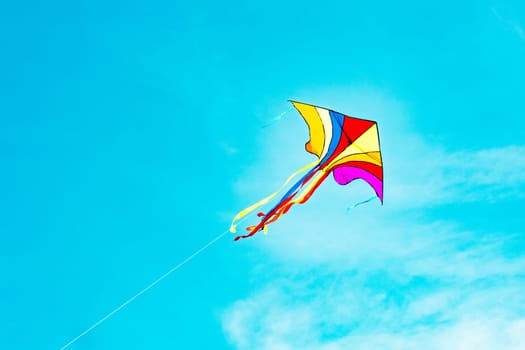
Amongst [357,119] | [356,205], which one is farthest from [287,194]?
[357,119]

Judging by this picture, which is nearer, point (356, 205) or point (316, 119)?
point (356, 205)

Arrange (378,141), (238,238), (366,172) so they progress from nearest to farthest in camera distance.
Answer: (238,238) → (378,141) → (366,172)

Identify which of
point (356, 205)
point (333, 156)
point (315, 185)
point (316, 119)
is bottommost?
point (356, 205)

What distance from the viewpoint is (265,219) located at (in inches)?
418

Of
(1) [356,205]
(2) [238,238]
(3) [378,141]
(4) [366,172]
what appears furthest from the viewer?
(4) [366,172]

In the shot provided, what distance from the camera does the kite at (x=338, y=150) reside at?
1143cm

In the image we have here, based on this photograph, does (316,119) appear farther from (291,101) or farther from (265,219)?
(265,219)

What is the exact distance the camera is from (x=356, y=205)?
35.7 ft

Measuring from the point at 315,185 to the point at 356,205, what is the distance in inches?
40.7

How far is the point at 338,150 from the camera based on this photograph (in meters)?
12.5

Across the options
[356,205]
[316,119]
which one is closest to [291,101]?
[316,119]

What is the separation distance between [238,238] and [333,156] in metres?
3.57

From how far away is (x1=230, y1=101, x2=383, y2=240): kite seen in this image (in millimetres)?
11430

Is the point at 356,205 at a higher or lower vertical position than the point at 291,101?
lower
